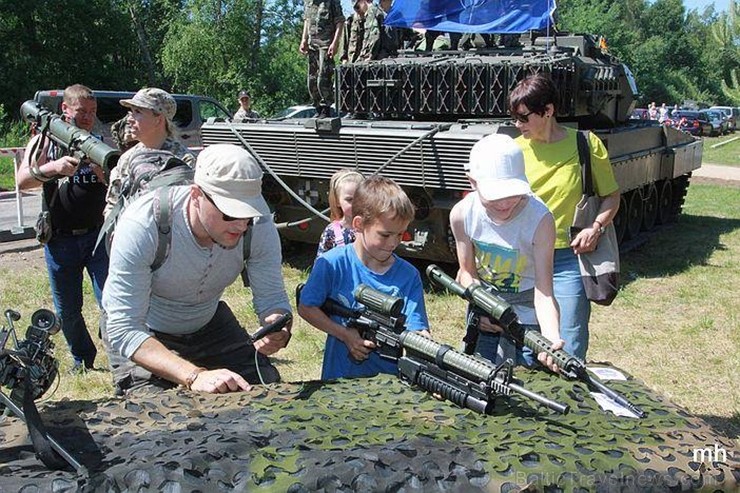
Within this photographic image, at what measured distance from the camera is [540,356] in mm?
2699

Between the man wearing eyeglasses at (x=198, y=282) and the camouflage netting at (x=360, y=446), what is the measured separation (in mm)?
282

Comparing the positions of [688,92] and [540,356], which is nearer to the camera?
[540,356]

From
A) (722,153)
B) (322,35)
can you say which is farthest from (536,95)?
(722,153)

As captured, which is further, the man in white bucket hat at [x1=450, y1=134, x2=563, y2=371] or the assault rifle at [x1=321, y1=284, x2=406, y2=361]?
the man in white bucket hat at [x1=450, y1=134, x2=563, y2=371]

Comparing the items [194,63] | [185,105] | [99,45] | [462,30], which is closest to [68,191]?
[462,30]

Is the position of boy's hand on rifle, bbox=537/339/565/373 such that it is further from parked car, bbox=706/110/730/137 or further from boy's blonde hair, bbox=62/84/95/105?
parked car, bbox=706/110/730/137

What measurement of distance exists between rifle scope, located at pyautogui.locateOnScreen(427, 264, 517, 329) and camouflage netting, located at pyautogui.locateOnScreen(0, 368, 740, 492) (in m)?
0.25

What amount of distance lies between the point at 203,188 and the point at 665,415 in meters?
1.56

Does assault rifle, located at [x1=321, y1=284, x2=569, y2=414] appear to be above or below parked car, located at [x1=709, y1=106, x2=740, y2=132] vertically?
above

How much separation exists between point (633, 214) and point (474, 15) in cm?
322

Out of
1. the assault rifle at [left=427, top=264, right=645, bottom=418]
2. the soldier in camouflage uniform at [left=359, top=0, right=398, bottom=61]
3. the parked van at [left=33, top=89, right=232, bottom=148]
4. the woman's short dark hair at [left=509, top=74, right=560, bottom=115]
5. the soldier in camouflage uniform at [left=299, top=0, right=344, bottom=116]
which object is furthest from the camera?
the parked van at [left=33, top=89, right=232, bottom=148]

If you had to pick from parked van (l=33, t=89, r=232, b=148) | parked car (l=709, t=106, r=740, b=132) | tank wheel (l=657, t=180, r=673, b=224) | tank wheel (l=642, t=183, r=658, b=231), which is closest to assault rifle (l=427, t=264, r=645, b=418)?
tank wheel (l=642, t=183, r=658, b=231)

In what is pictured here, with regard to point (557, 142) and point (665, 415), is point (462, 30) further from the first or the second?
point (665, 415)

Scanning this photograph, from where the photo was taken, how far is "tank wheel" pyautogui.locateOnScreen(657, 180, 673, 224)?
11.1 metres
